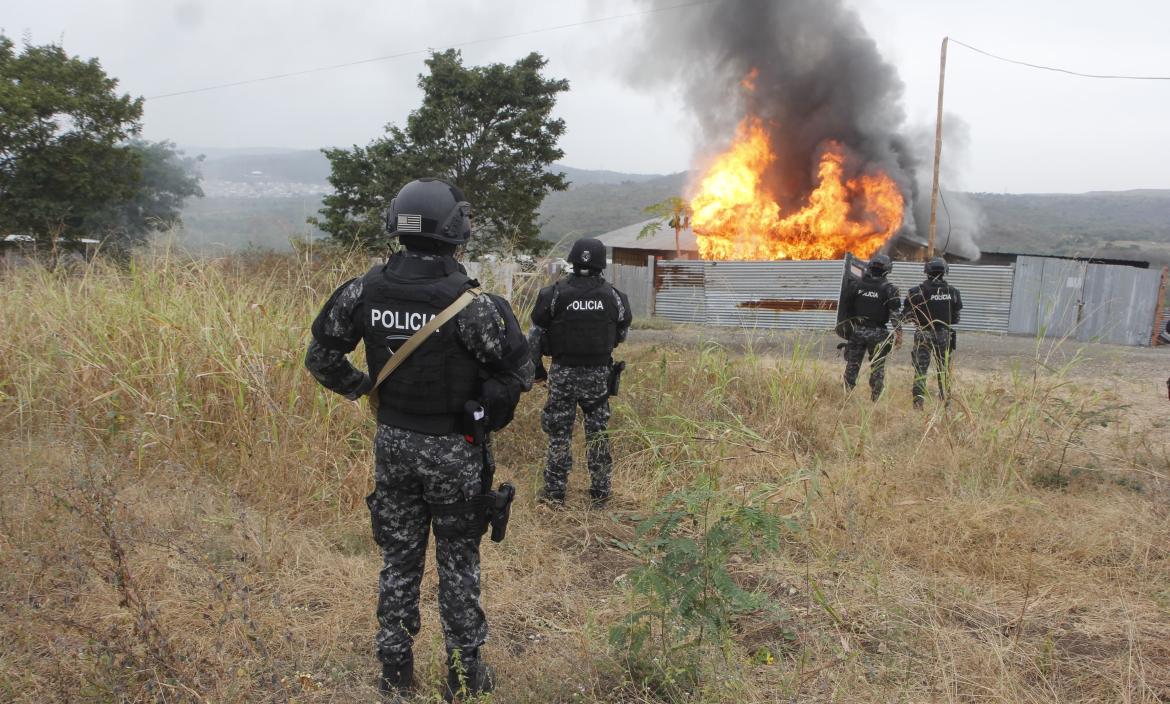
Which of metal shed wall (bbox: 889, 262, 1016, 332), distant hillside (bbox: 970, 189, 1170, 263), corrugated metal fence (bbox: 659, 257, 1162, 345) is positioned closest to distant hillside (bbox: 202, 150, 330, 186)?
distant hillside (bbox: 970, 189, 1170, 263)

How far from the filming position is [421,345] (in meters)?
2.59

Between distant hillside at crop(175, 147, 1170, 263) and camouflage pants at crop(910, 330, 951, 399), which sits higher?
distant hillside at crop(175, 147, 1170, 263)

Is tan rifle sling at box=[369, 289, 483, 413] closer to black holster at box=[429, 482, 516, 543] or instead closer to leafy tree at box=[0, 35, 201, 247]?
black holster at box=[429, 482, 516, 543]

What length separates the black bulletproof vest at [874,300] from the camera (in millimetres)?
7766

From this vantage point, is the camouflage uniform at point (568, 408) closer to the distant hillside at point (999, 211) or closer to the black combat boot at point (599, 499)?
the black combat boot at point (599, 499)

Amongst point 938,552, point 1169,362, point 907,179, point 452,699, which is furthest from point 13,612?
point 907,179

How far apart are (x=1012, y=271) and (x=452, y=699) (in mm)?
18058

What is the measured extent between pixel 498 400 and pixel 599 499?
2370mm

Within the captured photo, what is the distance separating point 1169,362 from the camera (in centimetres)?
1226

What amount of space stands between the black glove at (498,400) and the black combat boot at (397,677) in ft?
3.19

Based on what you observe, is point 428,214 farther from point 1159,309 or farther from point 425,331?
point 1159,309

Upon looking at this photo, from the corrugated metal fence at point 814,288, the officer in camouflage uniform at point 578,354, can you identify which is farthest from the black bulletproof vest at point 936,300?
the corrugated metal fence at point 814,288

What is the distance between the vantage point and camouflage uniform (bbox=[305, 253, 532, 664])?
8.63 feet

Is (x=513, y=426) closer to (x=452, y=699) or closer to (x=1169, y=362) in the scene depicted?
(x=452, y=699)
